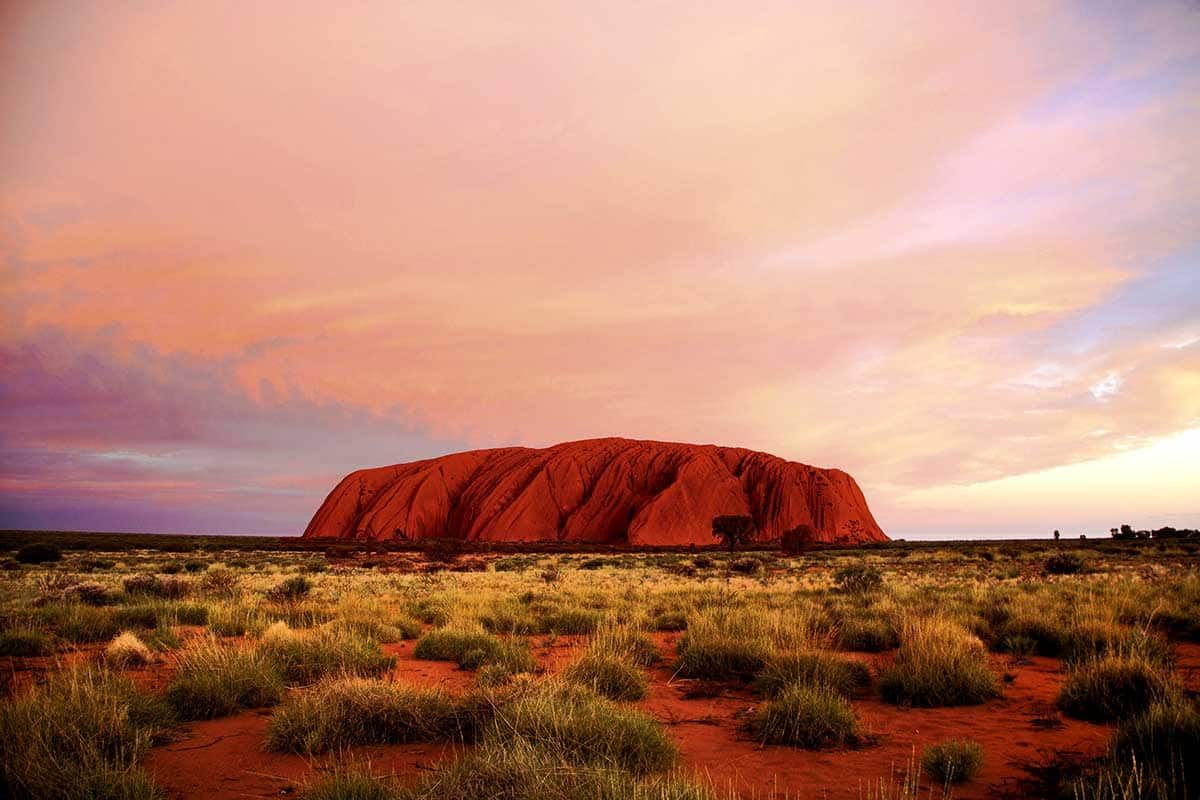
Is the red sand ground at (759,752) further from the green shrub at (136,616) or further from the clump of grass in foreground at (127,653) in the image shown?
the green shrub at (136,616)

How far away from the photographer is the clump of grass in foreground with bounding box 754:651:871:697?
7.27 meters

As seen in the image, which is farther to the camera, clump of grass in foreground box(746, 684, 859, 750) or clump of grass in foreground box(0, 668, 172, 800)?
clump of grass in foreground box(746, 684, 859, 750)

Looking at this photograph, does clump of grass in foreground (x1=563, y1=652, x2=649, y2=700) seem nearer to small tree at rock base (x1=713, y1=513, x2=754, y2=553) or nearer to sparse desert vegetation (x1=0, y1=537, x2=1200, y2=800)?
sparse desert vegetation (x1=0, y1=537, x2=1200, y2=800)

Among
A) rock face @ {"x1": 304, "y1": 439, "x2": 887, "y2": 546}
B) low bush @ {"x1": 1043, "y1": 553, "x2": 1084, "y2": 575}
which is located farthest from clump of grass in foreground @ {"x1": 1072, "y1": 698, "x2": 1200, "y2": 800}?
rock face @ {"x1": 304, "y1": 439, "x2": 887, "y2": 546}

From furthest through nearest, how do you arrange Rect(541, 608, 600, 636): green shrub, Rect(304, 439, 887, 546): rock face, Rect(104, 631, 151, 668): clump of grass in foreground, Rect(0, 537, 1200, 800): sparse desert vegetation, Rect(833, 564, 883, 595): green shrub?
1. Rect(304, 439, 887, 546): rock face
2. Rect(833, 564, 883, 595): green shrub
3. Rect(541, 608, 600, 636): green shrub
4. Rect(104, 631, 151, 668): clump of grass in foreground
5. Rect(0, 537, 1200, 800): sparse desert vegetation

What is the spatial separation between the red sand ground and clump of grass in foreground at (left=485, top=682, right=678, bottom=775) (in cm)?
37

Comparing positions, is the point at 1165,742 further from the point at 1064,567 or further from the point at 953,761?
the point at 1064,567

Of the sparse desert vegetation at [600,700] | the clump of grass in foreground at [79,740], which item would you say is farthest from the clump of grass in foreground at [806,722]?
the clump of grass in foreground at [79,740]

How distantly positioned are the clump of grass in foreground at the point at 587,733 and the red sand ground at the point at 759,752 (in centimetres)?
37

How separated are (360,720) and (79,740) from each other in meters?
1.96

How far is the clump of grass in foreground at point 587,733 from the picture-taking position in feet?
15.5

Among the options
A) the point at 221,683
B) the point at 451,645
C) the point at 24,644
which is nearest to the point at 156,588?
the point at 24,644

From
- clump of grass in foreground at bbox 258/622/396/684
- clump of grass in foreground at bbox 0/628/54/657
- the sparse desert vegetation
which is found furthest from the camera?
clump of grass in foreground at bbox 0/628/54/657

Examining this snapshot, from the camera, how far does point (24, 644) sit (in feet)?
30.7
